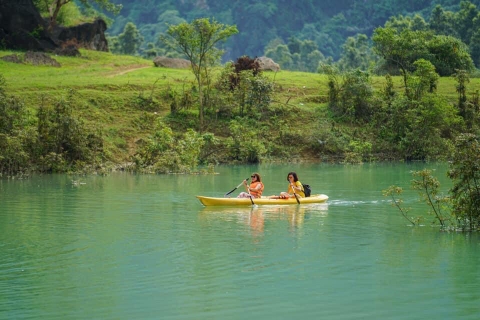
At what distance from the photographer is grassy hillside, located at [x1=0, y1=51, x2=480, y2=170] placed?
4634cm

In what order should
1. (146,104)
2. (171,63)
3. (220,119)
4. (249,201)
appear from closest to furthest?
(249,201), (146,104), (220,119), (171,63)

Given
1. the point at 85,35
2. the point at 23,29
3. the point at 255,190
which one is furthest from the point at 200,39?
the point at 85,35

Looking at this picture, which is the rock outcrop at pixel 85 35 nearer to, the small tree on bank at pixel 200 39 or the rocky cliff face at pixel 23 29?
the rocky cliff face at pixel 23 29

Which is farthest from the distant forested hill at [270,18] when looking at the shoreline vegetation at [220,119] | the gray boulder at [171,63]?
the shoreline vegetation at [220,119]

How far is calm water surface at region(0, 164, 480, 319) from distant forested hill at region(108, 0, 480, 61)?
116517 mm

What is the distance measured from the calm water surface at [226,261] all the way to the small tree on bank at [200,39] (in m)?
19.6

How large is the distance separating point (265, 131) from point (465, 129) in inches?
464

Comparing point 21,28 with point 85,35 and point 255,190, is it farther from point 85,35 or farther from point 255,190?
point 255,190

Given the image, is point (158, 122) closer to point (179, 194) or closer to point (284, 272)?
point (179, 194)

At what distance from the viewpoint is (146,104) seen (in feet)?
164

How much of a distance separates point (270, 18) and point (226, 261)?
5286 inches

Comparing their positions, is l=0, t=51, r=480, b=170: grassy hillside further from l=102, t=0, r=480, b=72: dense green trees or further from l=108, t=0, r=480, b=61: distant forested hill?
l=108, t=0, r=480, b=61: distant forested hill

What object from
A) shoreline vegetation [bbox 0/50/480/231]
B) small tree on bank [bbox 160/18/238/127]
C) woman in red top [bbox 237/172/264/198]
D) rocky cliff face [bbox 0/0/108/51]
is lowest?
woman in red top [bbox 237/172/264/198]

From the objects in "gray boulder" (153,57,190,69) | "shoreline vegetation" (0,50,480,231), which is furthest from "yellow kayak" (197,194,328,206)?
"gray boulder" (153,57,190,69)
